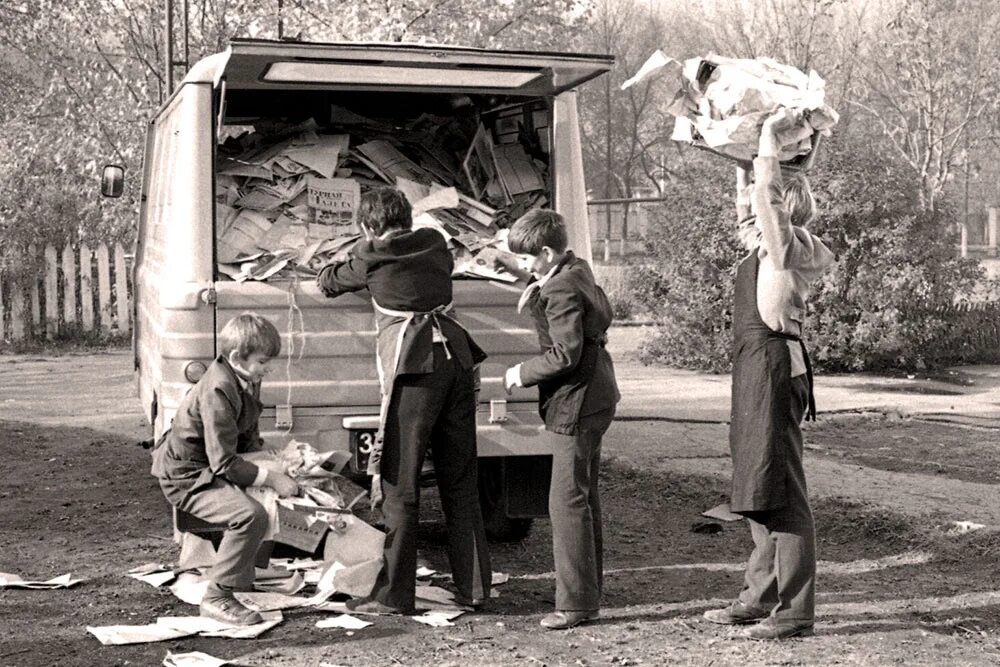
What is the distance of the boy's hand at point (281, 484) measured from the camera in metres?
5.53

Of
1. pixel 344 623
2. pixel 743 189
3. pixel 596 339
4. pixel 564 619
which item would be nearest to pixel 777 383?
pixel 596 339

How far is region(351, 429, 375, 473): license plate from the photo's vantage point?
627 cm

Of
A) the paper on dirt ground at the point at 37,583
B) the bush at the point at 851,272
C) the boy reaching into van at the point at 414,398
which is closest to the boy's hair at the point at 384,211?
the boy reaching into van at the point at 414,398

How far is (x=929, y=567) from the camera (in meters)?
6.55

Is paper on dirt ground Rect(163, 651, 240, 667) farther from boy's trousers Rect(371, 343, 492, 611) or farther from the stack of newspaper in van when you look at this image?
the stack of newspaper in van

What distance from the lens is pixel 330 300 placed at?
6.21 meters

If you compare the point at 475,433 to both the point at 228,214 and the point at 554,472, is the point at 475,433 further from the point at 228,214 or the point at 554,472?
the point at 228,214

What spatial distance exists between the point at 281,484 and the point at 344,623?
61 cm

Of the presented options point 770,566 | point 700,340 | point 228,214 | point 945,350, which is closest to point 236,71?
point 228,214

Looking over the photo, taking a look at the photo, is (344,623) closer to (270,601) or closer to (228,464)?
(270,601)

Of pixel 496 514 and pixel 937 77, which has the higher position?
pixel 937 77

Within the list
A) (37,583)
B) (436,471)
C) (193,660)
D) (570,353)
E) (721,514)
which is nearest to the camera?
(193,660)

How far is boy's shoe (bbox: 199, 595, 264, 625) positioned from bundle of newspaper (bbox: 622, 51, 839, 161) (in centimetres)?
254

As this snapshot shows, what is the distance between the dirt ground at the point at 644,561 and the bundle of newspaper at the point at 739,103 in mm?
1950
